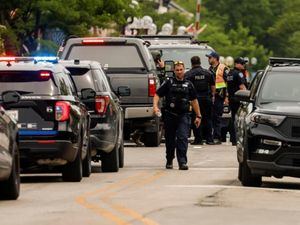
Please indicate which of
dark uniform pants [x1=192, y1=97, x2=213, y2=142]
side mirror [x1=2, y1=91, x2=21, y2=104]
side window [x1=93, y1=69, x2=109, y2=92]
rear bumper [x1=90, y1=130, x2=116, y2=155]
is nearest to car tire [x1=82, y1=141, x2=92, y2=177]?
rear bumper [x1=90, y1=130, x2=116, y2=155]

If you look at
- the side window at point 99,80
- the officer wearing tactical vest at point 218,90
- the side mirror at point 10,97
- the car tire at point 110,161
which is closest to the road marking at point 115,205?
the car tire at point 110,161

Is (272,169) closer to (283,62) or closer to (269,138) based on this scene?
(269,138)

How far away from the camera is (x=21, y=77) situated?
A: 18.7 meters

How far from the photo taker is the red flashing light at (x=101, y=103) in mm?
21234

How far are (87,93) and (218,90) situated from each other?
1047cm

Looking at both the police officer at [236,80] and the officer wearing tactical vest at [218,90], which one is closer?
the police officer at [236,80]

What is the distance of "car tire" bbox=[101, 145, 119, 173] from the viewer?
2161 cm

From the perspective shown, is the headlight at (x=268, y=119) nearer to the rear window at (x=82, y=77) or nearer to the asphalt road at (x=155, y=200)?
the asphalt road at (x=155, y=200)

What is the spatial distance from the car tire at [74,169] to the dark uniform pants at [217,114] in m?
12.2

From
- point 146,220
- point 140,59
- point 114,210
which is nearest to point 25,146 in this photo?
point 114,210

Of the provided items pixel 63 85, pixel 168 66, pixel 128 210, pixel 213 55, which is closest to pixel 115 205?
pixel 128 210

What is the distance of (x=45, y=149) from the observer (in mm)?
18438

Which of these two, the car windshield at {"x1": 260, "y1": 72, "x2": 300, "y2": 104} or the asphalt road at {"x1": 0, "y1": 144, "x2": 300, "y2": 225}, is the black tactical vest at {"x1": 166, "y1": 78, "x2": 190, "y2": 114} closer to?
the asphalt road at {"x1": 0, "y1": 144, "x2": 300, "y2": 225}

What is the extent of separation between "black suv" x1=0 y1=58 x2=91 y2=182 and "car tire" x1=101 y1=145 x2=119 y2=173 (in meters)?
2.68
